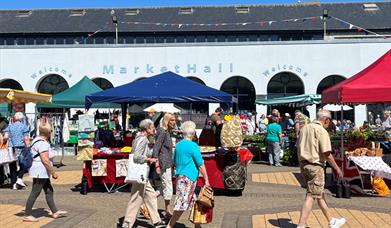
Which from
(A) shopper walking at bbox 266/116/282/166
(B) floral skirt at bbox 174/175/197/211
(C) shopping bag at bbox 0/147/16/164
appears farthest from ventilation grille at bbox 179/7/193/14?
(B) floral skirt at bbox 174/175/197/211

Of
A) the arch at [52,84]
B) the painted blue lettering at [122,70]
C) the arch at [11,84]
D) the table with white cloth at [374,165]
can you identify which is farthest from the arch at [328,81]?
the table with white cloth at [374,165]

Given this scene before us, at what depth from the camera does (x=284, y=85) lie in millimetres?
28953

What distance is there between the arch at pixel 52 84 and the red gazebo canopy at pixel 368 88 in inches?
815

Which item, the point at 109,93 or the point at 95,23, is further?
the point at 95,23

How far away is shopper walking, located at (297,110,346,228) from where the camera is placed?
283 inches

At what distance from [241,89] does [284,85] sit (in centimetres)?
238

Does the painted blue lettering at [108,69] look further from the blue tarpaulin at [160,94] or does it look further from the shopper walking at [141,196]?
the shopper walking at [141,196]

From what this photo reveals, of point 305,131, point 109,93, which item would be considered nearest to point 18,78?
point 109,93

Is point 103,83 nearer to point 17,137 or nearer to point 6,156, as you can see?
point 17,137

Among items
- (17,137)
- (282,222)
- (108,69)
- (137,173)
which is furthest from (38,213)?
(108,69)

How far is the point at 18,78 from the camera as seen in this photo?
1157 inches

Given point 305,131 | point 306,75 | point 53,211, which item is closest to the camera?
point 305,131

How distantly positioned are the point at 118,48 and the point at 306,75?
10.5 meters

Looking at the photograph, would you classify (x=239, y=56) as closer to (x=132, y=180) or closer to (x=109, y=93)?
(x=109, y=93)
